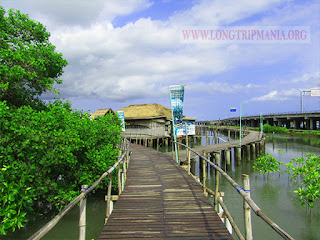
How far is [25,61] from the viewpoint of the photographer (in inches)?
276

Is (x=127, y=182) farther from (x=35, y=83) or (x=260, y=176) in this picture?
(x=260, y=176)

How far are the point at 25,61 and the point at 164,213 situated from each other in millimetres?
6181

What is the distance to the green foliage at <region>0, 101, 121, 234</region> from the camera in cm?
527

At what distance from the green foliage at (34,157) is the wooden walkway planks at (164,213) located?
1992mm

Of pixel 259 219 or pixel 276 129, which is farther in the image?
pixel 276 129

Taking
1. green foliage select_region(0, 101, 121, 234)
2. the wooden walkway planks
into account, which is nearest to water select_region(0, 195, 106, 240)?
green foliage select_region(0, 101, 121, 234)

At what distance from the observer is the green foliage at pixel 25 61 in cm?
667

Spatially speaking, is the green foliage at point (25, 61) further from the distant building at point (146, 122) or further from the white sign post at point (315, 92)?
the white sign post at point (315, 92)

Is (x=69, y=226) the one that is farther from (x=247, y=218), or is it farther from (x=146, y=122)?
(x=146, y=122)

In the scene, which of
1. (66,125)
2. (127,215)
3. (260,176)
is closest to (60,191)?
(66,125)

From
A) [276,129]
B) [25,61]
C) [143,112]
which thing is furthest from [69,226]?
[276,129]

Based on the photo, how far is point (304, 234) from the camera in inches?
277

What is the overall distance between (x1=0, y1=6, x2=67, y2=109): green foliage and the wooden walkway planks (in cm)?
466

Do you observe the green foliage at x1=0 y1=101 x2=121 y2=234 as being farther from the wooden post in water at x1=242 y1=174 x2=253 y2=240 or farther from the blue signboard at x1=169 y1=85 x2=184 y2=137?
the wooden post in water at x1=242 y1=174 x2=253 y2=240
